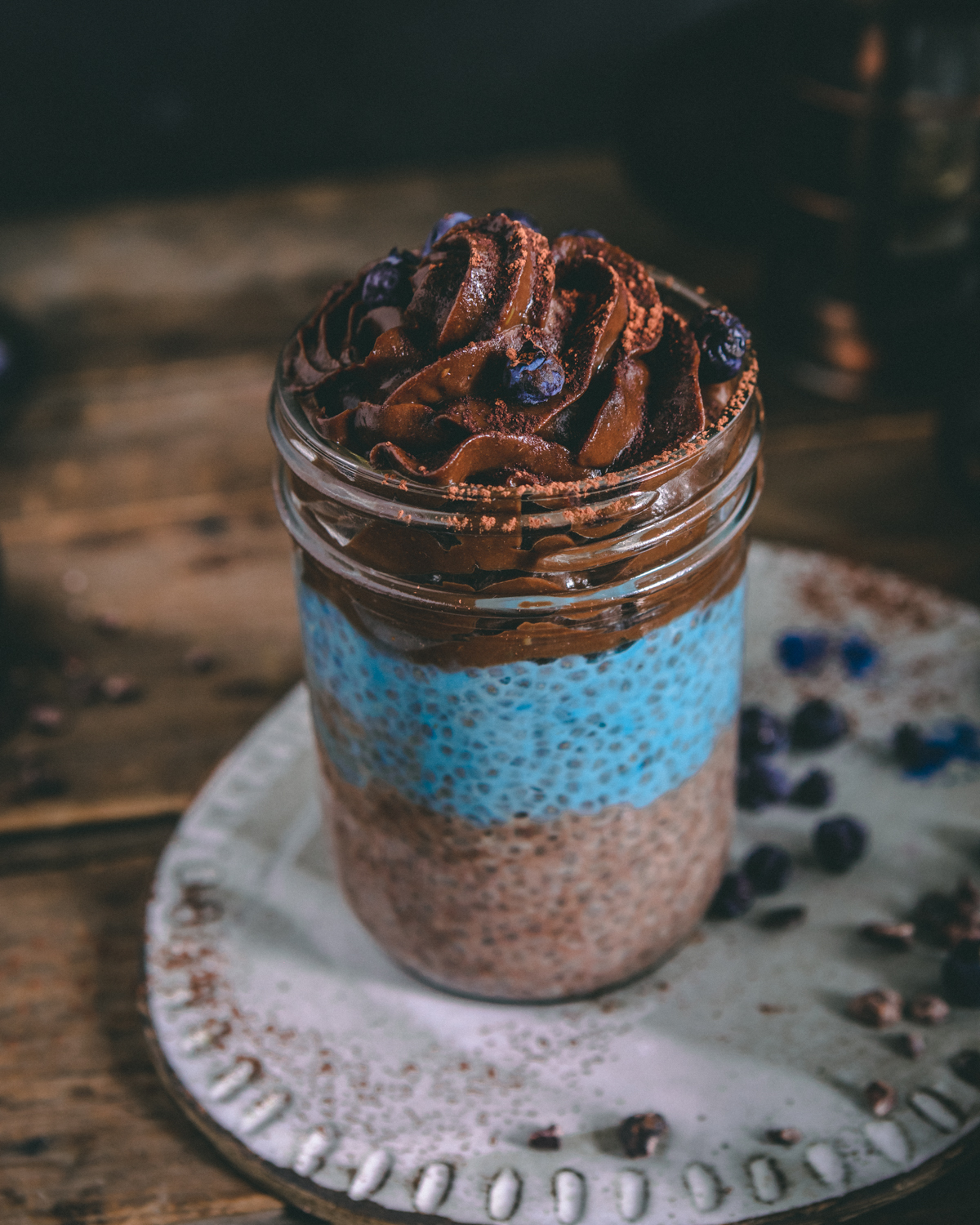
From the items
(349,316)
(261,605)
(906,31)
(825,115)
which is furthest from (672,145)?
(349,316)

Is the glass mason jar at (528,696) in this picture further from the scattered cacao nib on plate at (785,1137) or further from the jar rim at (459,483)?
the scattered cacao nib on plate at (785,1137)

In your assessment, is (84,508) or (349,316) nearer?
(349,316)

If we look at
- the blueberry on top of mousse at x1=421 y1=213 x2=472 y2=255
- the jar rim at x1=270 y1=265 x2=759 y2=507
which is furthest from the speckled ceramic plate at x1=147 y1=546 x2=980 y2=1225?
the blueberry on top of mousse at x1=421 y1=213 x2=472 y2=255

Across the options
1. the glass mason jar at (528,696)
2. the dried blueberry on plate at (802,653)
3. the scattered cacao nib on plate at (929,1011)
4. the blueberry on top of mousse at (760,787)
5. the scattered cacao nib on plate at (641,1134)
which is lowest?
the scattered cacao nib on plate at (641,1134)

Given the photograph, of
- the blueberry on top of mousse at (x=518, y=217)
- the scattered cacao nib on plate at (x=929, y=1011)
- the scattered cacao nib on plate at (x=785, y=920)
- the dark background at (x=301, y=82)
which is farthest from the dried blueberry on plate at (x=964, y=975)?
the dark background at (x=301, y=82)

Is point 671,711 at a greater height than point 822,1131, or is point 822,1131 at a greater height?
point 671,711

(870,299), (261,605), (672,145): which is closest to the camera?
(261,605)

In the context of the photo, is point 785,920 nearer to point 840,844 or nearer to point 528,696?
point 840,844

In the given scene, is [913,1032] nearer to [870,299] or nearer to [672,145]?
[870,299]
